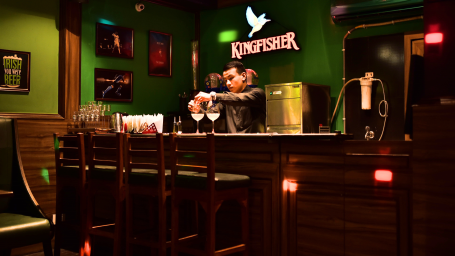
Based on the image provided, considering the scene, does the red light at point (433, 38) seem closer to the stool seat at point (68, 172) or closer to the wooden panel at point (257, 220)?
the wooden panel at point (257, 220)

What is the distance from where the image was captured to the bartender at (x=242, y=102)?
4137 mm

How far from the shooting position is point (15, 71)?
4.82 m

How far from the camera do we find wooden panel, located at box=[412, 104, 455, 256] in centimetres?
175

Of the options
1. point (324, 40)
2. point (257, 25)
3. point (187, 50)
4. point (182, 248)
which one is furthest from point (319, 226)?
point (187, 50)

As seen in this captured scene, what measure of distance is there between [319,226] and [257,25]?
13.9 feet

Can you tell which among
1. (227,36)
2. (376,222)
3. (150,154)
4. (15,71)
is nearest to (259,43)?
(227,36)

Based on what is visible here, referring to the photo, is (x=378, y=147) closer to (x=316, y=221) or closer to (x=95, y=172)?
(x=316, y=221)

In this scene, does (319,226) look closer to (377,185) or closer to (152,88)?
(377,185)

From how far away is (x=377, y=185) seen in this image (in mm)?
2604

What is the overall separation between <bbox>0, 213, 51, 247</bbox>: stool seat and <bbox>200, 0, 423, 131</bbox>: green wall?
419 centimetres

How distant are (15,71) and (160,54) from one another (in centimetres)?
226

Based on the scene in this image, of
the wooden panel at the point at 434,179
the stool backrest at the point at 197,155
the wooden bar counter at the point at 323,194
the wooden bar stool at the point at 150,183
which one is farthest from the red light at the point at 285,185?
the wooden panel at the point at 434,179

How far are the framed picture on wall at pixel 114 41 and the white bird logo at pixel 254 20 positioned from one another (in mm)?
1815

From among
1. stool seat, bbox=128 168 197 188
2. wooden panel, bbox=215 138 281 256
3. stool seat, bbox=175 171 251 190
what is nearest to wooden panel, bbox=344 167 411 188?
wooden panel, bbox=215 138 281 256
